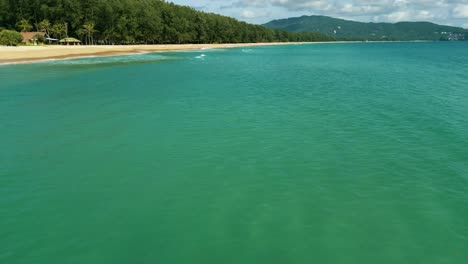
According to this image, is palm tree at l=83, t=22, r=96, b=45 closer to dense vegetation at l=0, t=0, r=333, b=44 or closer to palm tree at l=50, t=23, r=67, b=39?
dense vegetation at l=0, t=0, r=333, b=44

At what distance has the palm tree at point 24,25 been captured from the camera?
109m

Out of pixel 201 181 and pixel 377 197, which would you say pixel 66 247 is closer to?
pixel 201 181

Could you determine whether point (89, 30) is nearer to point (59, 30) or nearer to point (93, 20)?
point (59, 30)

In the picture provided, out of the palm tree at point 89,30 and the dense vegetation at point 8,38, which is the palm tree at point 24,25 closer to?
the palm tree at point 89,30

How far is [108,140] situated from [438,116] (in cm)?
1894

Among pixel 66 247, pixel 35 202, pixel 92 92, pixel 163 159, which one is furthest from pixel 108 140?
pixel 92 92

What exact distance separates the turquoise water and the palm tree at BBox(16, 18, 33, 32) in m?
103

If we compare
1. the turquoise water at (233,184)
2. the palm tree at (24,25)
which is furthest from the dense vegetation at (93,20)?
the turquoise water at (233,184)

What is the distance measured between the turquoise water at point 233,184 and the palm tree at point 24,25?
103 metres

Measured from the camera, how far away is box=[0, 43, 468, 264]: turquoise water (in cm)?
877

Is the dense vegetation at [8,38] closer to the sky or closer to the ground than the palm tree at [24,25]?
closer to the ground

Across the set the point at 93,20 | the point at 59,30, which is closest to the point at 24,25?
the point at 59,30

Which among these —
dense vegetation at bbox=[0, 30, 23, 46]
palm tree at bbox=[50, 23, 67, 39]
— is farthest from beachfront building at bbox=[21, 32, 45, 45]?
dense vegetation at bbox=[0, 30, 23, 46]

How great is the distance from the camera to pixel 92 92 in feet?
103
